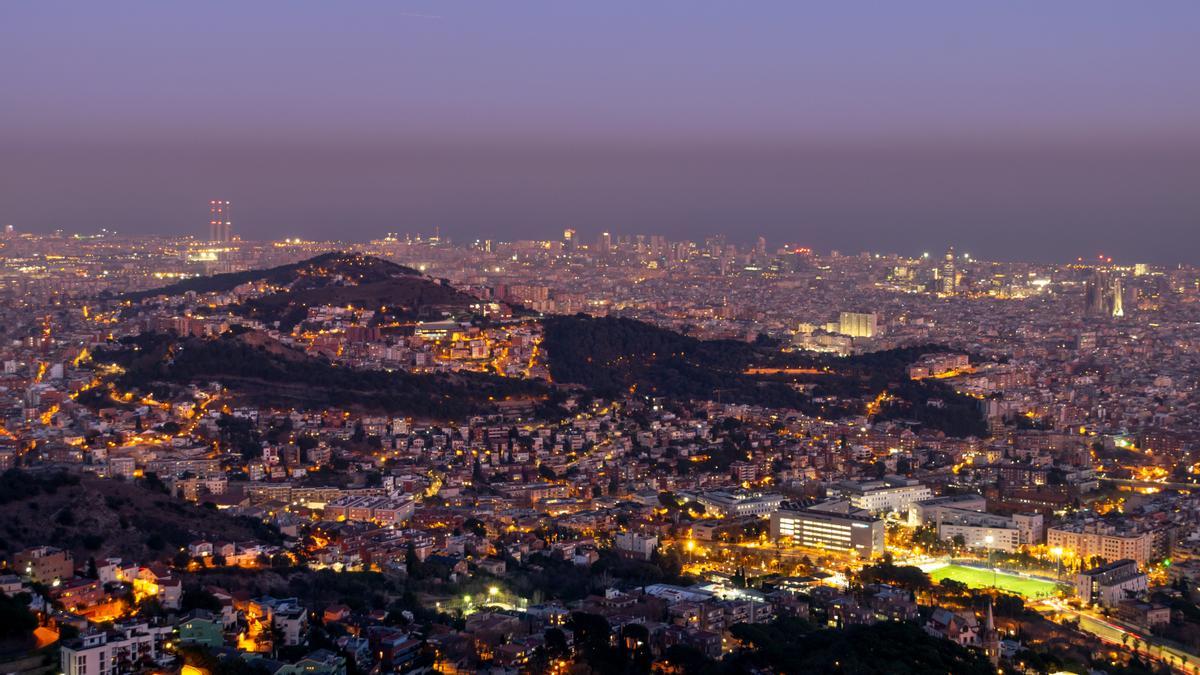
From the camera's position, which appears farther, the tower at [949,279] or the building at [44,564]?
the tower at [949,279]

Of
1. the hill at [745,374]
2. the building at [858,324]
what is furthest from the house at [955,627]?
the building at [858,324]

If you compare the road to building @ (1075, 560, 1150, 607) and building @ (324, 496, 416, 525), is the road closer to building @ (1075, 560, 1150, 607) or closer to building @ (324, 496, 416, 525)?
building @ (1075, 560, 1150, 607)

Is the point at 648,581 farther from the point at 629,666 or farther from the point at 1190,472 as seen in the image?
the point at 1190,472

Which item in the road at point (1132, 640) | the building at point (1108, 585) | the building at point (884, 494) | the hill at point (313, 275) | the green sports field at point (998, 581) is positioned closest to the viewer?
the road at point (1132, 640)

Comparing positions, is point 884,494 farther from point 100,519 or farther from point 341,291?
point 341,291

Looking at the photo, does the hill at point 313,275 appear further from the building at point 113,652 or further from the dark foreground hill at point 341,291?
the building at point 113,652

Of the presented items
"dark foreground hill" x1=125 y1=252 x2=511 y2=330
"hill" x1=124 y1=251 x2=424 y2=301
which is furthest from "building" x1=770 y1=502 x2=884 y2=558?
"hill" x1=124 y1=251 x2=424 y2=301
